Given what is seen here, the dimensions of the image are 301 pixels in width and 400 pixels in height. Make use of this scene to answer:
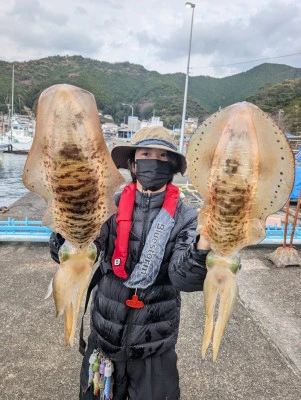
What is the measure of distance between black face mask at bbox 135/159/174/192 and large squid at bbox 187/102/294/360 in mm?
815

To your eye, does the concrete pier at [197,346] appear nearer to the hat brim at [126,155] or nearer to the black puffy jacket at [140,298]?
the black puffy jacket at [140,298]

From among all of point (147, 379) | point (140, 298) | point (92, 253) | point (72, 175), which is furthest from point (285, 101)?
point (72, 175)

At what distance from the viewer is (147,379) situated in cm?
231

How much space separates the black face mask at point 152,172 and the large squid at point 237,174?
81cm

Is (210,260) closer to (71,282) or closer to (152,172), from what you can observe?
(71,282)

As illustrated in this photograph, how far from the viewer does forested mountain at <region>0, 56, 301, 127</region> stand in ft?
352

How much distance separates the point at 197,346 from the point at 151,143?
303 centimetres

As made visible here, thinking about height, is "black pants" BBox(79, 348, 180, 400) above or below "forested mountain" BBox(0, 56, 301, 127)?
below

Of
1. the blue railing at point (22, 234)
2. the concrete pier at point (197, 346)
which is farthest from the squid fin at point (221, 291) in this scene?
the blue railing at point (22, 234)

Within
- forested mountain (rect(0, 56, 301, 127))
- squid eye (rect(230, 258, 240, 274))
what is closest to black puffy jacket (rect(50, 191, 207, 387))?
squid eye (rect(230, 258, 240, 274))

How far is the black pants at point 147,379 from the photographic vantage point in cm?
232

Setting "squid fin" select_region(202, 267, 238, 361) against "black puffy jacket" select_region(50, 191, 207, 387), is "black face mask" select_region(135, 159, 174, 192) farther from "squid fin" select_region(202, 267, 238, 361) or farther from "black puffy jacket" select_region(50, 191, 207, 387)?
"squid fin" select_region(202, 267, 238, 361)

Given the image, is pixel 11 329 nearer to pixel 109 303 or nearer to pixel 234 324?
pixel 109 303

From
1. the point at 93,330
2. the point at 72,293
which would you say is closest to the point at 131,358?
the point at 93,330
